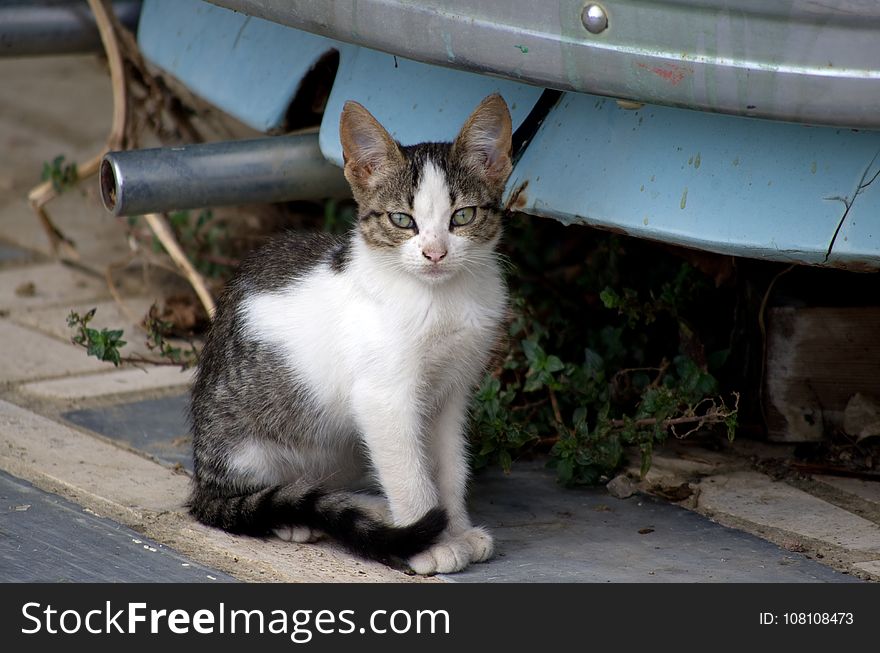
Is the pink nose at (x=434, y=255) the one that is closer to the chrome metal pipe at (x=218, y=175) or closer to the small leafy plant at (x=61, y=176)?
the chrome metal pipe at (x=218, y=175)

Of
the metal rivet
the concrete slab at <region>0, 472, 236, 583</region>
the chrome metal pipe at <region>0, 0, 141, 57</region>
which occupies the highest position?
the chrome metal pipe at <region>0, 0, 141, 57</region>

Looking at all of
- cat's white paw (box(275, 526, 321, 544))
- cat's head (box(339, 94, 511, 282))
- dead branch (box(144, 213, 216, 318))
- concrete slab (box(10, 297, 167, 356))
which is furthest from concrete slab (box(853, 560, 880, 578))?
concrete slab (box(10, 297, 167, 356))

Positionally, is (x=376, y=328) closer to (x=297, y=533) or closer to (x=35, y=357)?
(x=297, y=533)

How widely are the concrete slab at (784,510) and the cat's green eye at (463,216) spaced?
97cm

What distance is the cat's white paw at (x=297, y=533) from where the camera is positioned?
123 inches

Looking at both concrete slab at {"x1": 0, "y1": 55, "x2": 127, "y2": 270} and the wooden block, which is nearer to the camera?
the wooden block

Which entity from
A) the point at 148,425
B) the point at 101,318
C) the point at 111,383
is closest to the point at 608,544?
the point at 148,425

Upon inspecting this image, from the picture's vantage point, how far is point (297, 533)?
3119mm

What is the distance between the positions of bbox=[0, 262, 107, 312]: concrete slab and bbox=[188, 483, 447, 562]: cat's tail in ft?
5.78

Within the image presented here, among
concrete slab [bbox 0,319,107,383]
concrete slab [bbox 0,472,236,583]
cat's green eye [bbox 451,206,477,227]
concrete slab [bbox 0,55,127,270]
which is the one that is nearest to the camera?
concrete slab [bbox 0,472,236,583]

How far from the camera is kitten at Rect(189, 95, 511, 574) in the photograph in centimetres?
301

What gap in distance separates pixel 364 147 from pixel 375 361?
1.67ft

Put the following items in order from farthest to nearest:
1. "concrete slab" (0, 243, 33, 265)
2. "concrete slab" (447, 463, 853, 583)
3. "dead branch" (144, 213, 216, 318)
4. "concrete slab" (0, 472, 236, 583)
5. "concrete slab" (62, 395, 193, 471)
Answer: "concrete slab" (0, 243, 33, 265) → "dead branch" (144, 213, 216, 318) → "concrete slab" (62, 395, 193, 471) → "concrete slab" (447, 463, 853, 583) → "concrete slab" (0, 472, 236, 583)

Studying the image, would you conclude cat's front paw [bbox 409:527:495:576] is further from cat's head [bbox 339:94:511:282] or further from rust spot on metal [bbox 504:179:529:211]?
rust spot on metal [bbox 504:179:529:211]
